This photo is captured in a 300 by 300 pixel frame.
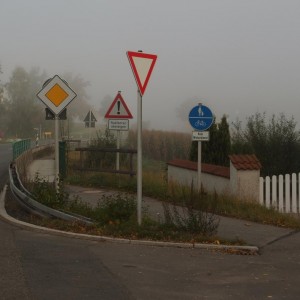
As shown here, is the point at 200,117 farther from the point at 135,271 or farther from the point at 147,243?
the point at 135,271

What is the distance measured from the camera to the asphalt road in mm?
5469

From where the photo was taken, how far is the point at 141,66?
866cm

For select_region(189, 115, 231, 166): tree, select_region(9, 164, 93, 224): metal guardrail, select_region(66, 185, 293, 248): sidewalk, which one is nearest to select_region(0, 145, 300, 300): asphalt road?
select_region(66, 185, 293, 248): sidewalk

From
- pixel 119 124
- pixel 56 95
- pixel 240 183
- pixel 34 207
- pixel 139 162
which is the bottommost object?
pixel 34 207

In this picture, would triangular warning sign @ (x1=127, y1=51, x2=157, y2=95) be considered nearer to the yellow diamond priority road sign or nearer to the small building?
the yellow diamond priority road sign

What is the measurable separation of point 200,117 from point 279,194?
2.64 metres

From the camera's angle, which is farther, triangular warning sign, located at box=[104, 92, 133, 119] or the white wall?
triangular warning sign, located at box=[104, 92, 133, 119]

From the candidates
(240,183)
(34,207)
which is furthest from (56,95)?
(240,183)

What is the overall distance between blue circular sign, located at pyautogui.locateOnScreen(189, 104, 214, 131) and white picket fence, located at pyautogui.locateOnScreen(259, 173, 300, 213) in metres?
1.86

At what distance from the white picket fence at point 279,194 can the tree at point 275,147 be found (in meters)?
3.63

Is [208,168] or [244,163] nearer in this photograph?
[244,163]

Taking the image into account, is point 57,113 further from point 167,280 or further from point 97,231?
point 167,280

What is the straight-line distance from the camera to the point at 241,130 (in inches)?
699

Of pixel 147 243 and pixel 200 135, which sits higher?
pixel 200 135
